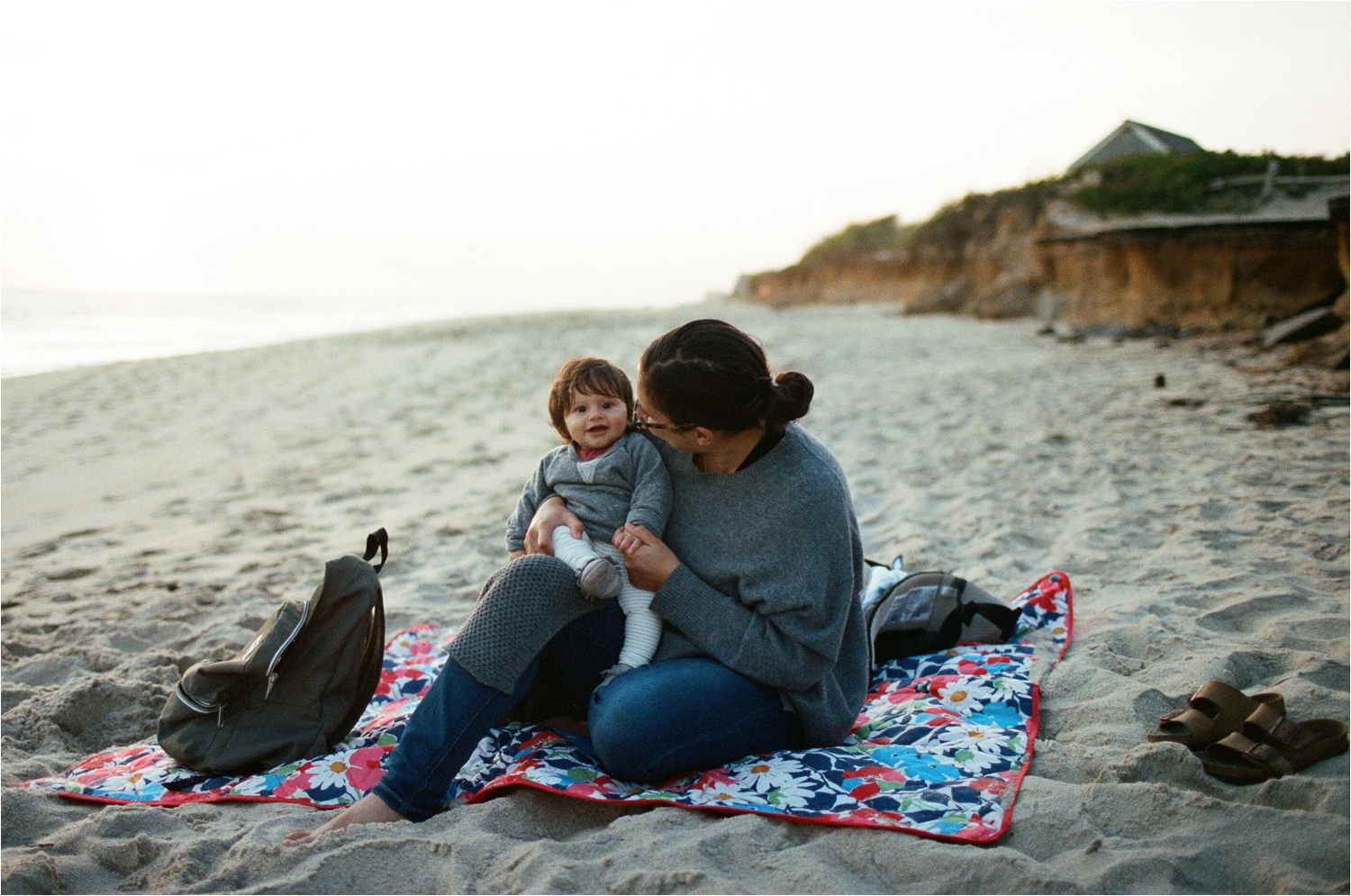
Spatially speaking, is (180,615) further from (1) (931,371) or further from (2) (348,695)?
(1) (931,371)

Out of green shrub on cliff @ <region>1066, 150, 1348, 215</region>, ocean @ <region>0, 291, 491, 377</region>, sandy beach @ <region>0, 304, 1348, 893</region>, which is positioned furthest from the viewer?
green shrub on cliff @ <region>1066, 150, 1348, 215</region>

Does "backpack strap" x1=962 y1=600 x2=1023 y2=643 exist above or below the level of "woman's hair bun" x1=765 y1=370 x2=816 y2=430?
below

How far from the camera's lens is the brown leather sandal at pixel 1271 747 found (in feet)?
6.91

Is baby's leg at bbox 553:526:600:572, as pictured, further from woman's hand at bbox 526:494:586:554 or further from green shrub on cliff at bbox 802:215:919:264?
green shrub on cliff at bbox 802:215:919:264

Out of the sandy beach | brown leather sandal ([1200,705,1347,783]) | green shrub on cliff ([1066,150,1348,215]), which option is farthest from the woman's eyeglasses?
green shrub on cliff ([1066,150,1348,215])

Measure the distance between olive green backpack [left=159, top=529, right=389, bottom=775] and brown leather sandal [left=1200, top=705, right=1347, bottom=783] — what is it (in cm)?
223

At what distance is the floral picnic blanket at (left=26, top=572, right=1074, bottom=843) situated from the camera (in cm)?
210

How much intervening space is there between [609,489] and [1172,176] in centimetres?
1494

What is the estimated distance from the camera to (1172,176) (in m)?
14.4

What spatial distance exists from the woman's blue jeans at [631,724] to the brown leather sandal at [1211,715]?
3.33 ft

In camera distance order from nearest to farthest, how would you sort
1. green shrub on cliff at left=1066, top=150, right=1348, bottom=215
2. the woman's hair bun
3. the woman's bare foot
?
1. the woman's bare foot
2. the woman's hair bun
3. green shrub on cliff at left=1066, top=150, right=1348, bottom=215

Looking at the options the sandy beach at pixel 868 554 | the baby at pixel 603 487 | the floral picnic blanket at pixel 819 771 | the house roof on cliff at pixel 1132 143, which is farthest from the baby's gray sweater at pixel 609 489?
the house roof on cliff at pixel 1132 143

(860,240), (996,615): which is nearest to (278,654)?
(996,615)

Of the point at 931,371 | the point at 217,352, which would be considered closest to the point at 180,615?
the point at 931,371
